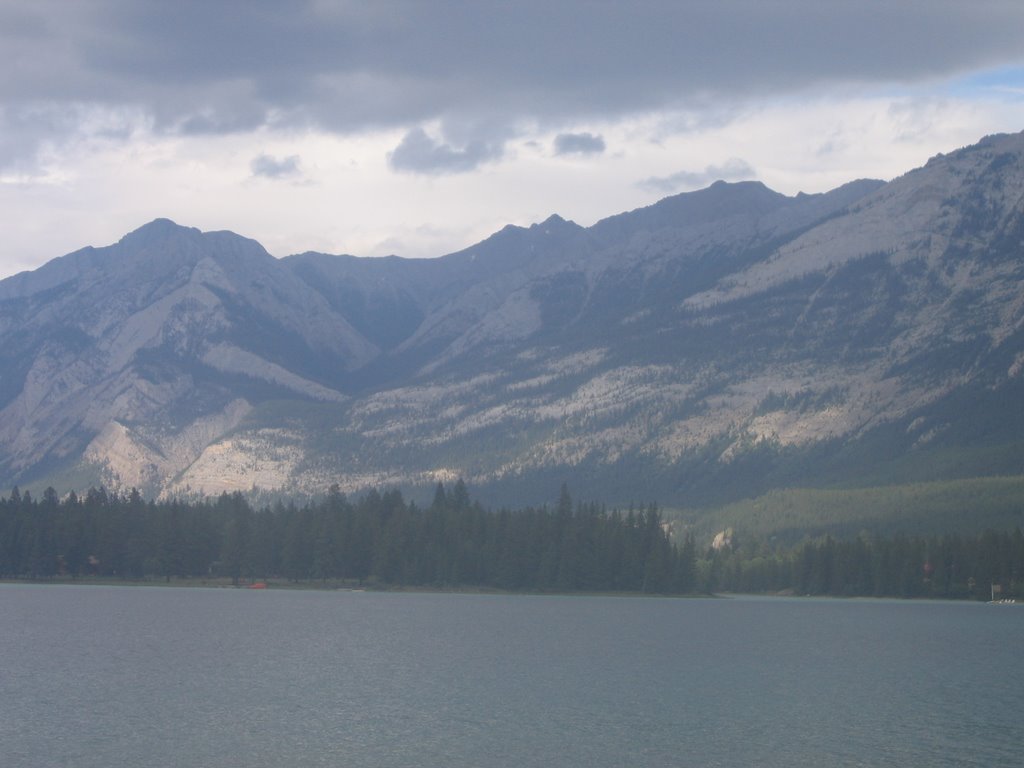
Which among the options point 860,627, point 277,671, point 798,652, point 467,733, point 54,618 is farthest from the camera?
point 860,627

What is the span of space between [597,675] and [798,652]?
36.1 metres

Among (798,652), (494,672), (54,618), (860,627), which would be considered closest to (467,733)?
(494,672)

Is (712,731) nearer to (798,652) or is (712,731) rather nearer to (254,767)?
(254,767)

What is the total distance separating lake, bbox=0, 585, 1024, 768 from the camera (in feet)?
265

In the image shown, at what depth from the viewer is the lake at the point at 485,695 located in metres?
80.9

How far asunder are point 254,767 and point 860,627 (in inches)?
5200

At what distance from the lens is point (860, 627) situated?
190000 mm

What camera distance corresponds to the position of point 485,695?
104 metres

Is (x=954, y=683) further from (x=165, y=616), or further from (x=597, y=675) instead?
(x=165, y=616)

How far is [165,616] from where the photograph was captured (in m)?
172

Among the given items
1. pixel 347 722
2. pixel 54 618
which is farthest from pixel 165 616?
pixel 347 722

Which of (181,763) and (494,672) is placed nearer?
(181,763)

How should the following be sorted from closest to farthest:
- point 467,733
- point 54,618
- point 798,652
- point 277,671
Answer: point 467,733, point 277,671, point 798,652, point 54,618

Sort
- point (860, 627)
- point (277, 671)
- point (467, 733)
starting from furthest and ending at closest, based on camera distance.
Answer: point (860, 627)
point (277, 671)
point (467, 733)
